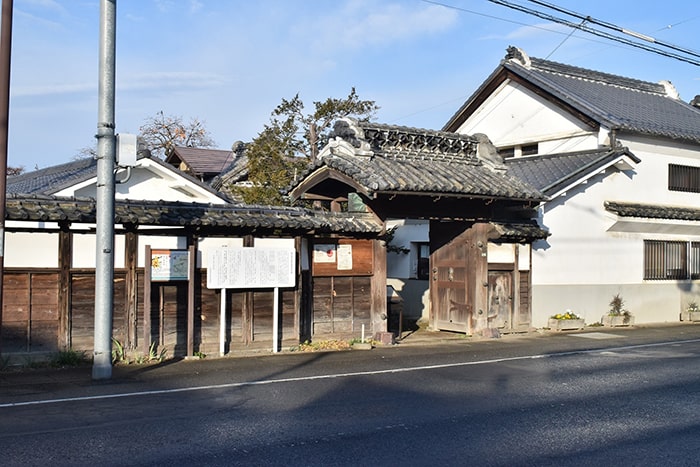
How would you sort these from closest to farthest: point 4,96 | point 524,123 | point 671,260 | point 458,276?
point 4,96
point 458,276
point 671,260
point 524,123

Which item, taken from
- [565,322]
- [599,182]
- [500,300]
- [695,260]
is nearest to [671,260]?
[695,260]

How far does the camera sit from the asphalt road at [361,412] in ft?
22.7

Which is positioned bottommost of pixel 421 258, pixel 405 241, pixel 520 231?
pixel 421 258

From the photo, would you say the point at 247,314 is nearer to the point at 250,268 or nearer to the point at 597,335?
the point at 250,268

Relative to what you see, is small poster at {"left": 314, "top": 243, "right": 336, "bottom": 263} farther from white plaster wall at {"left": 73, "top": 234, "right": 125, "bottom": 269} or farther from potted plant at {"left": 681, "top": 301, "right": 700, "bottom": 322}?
potted plant at {"left": 681, "top": 301, "right": 700, "bottom": 322}

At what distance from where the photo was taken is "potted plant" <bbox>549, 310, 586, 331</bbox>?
19422 mm

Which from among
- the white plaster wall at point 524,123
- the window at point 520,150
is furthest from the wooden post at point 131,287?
the window at point 520,150

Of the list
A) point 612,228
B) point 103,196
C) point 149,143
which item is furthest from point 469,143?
point 149,143

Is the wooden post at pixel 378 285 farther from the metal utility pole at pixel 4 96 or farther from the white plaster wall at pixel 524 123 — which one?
the white plaster wall at pixel 524 123

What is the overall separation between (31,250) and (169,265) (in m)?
2.32

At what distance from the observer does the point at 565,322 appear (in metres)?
19.5

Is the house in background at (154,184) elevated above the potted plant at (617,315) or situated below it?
above

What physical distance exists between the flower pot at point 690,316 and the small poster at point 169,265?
17349mm

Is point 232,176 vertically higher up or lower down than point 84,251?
higher up
